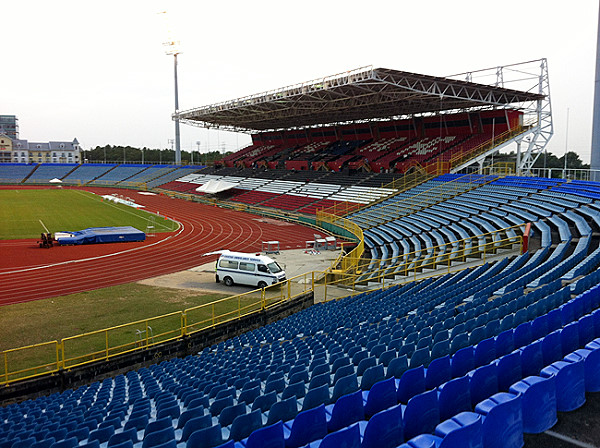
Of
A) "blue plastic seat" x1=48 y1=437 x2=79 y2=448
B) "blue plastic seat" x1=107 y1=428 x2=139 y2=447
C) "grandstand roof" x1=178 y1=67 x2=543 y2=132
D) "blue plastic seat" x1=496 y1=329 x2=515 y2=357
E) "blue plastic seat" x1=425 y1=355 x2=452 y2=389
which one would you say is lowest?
"blue plastic seat" x1=48 y1=437 x2=79 y2=448

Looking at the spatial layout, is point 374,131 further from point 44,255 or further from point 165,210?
point 44,255

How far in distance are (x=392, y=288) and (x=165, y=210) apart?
41247 mm

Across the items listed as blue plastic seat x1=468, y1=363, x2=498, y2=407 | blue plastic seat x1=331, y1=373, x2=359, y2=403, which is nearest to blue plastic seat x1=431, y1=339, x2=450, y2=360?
blue plastic seat x1=331, y1=373, x2=359, y2=403

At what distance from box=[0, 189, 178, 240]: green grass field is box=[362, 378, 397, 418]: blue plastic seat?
34893mm

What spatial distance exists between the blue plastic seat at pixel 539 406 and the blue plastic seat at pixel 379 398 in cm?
158

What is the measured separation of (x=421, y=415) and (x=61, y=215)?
47.6m

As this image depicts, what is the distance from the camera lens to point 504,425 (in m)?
3.49

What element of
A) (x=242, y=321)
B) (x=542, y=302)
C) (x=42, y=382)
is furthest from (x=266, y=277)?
(x=542, y=302)

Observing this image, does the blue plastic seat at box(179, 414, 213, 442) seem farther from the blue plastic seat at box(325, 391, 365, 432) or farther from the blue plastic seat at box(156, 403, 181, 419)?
the blue plastic seat at box(325, 391, 365, 432)

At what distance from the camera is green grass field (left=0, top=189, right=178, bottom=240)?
3709 cm

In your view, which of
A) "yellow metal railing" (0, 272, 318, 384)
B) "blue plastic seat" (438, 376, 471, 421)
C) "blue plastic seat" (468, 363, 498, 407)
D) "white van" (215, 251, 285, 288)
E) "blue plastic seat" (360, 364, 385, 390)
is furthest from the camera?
"white van" (215, 251, 285, 288)

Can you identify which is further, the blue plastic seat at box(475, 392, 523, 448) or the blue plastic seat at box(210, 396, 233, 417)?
the blue plastic seat at box(210, 396, 233, 417)

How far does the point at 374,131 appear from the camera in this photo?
200 ft

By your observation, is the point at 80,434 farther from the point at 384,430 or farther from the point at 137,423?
the point at 384,430
